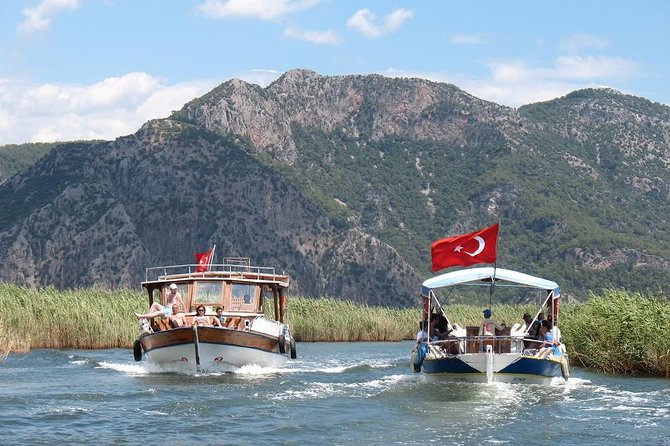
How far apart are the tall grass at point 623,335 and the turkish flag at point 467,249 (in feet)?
20.2

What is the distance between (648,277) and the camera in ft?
497

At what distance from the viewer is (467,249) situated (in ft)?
102

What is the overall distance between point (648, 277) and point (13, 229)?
83.7 meters

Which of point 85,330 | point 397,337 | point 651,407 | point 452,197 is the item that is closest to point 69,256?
point 452,197

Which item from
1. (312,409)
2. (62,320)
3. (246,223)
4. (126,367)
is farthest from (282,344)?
(246,223)

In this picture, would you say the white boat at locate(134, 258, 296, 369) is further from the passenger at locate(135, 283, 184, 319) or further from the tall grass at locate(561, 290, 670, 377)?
the tall grass at locate(561, 290, 670, 377)

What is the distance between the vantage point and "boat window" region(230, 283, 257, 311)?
125 feet

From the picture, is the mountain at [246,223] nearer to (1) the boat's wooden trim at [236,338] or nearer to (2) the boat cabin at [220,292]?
(2) the boat cabin at [220,292]

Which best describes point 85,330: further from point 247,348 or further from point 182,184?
point 182,184

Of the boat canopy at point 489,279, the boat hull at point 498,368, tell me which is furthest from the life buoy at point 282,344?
the boat hull at point 498,368

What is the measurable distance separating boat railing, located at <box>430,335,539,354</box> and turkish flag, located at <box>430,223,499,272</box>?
6.68 feet

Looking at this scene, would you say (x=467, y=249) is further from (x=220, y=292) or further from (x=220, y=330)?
(x=220, y=292)

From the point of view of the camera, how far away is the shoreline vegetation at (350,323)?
113ft

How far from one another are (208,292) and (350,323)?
2719cm
